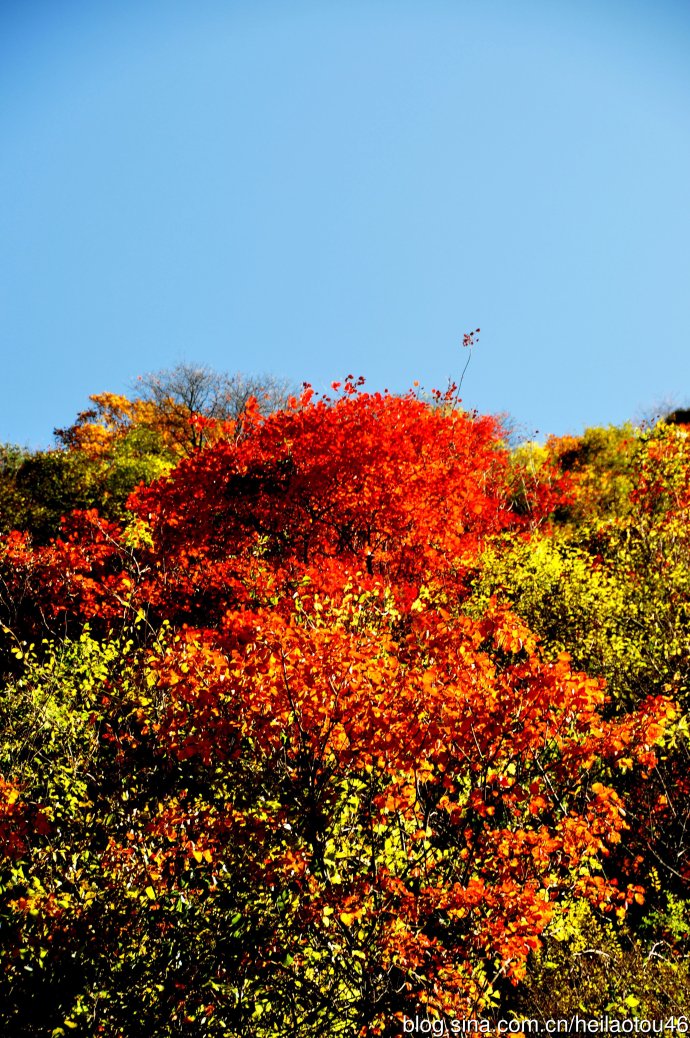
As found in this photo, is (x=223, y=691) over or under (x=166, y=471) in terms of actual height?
under

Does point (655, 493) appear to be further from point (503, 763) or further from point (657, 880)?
point (503, 763)

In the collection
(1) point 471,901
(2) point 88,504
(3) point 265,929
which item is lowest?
(1) point 471,901

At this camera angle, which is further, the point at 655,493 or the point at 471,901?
the point at 655,493

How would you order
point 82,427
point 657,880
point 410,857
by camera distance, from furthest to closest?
→ point 82,427 → point 657,880 → point 410,857

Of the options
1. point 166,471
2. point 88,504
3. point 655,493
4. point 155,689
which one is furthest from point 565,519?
point 155,689

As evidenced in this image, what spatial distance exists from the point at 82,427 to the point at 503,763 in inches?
2252

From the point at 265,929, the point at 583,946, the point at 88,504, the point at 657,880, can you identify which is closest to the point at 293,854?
the point at 265,929

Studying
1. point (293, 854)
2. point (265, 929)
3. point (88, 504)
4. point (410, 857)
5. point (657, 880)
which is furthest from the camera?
point (88, 504)

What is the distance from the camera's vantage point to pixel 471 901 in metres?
8.59

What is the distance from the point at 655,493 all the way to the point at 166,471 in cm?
2384

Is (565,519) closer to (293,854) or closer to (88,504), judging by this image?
(88,504)

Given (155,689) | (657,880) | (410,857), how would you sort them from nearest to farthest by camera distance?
(410,857), (155,689), (657,880)

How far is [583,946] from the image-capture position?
35.8ft

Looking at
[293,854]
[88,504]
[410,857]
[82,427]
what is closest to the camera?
[293,854]
